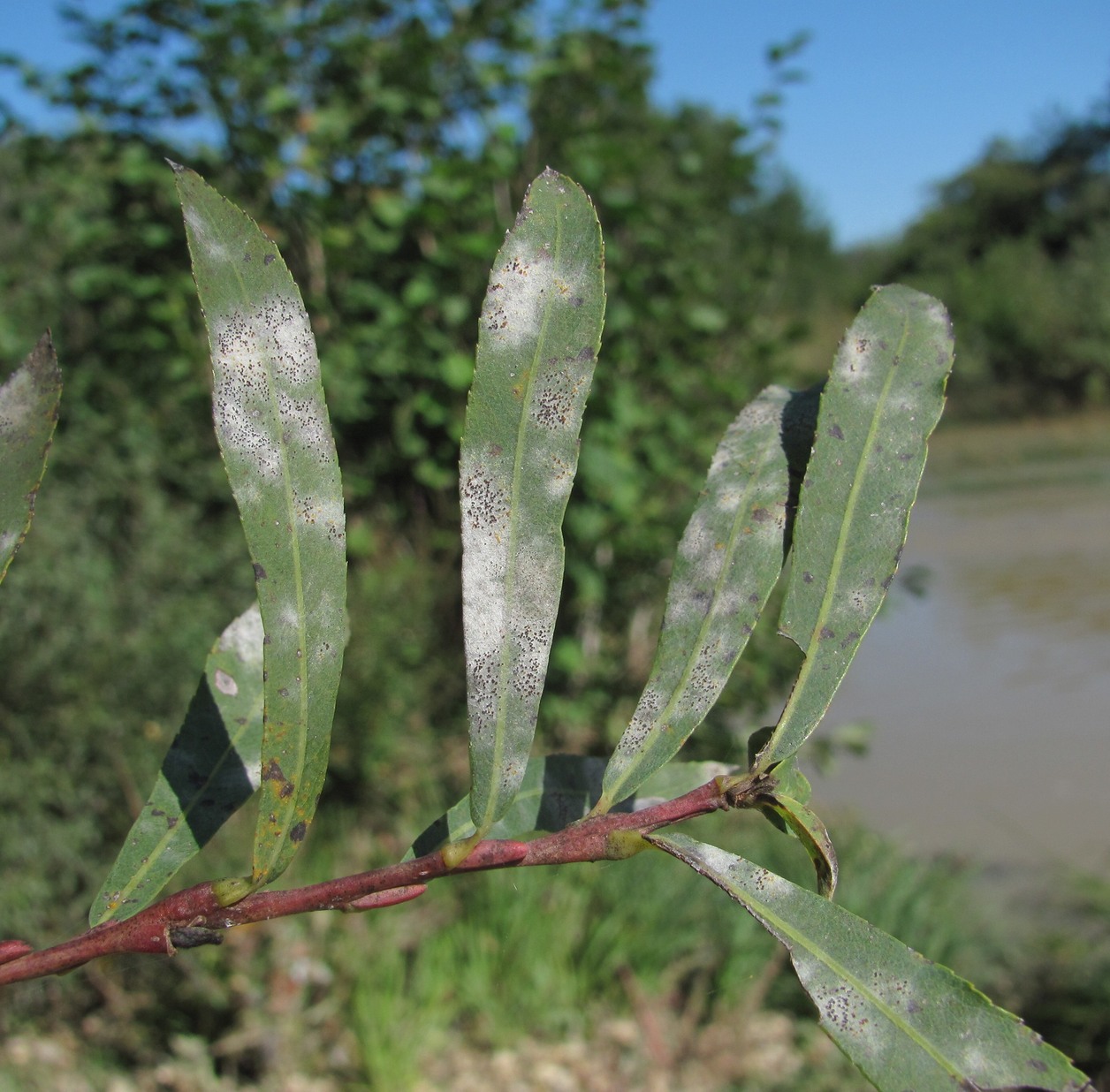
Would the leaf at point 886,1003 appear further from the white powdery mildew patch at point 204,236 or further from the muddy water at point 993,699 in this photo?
the muddy water at point 993,699

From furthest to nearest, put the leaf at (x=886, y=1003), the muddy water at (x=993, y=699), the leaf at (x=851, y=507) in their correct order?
the muddy water at (x=993, y=699)
the leaf at (x=851, y=507)
the leaf at (x=886, y=1003)

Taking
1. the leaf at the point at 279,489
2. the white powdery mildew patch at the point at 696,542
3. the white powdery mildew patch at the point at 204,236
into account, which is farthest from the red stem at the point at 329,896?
the white powdery mildew patch at the point at 204,236

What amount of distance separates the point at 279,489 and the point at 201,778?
0.59 ft

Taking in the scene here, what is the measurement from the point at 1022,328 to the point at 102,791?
23.3m

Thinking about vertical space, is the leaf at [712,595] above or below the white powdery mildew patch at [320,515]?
below

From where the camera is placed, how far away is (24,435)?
446 millimetres

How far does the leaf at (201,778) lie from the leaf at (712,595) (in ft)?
0.65

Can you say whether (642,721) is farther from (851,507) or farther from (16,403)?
(16,403)

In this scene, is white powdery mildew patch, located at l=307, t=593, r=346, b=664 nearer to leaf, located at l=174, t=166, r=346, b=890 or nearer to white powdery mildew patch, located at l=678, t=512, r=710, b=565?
leaf, located at l=174, t=166, r=346, b=890

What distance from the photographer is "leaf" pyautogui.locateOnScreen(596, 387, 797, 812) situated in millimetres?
476

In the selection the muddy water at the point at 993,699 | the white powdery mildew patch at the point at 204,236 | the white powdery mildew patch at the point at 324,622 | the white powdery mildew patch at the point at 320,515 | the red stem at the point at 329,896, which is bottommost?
the muddy water at the point at 993,699

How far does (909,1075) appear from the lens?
39 cm

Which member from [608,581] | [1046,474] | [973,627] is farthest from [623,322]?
[1046,474]

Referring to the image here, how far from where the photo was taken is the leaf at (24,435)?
0.44m
